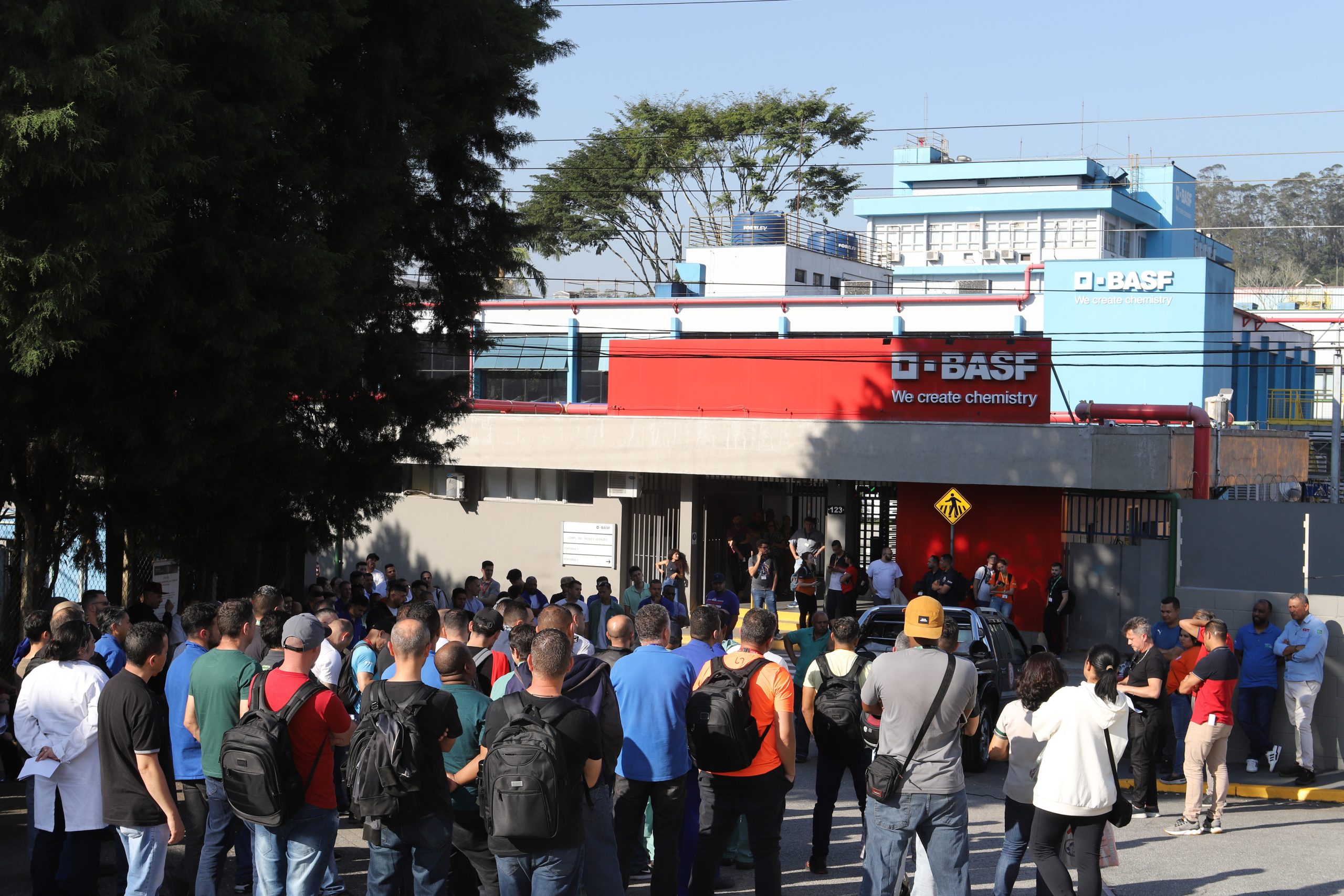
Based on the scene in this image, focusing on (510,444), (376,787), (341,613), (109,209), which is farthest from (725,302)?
(376,787)

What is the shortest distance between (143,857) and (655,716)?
9.45 ft

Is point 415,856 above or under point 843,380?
under

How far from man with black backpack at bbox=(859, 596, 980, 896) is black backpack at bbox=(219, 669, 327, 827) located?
3060 millimetres

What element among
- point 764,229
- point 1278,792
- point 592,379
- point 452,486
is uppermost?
point 764,229

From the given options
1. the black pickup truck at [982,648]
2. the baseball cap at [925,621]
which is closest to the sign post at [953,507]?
the black pickup truck at [982,648]

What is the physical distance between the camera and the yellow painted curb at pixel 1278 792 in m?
11.9

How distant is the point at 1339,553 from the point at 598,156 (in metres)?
37.7

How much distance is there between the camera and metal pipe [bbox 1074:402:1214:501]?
23.6m

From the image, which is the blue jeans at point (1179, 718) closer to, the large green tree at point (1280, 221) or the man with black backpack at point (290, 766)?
the man with black backpack at point (290, 766)

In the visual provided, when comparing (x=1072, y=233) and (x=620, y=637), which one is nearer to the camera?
(x=620, y=637)

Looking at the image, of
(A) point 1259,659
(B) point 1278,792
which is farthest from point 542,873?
(A) point 1259,659

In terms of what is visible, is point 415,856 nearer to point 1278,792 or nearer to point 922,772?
point 922,772

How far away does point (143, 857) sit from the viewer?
268 inches

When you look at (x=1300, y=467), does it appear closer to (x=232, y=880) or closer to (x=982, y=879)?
(x=982, y=879)
